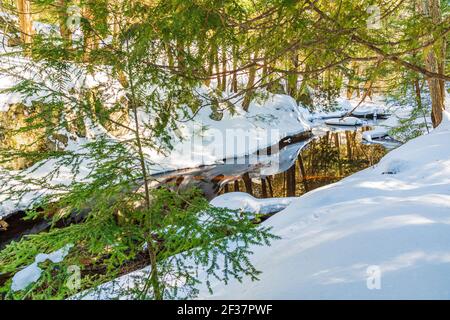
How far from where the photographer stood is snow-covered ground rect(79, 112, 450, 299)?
187 cm

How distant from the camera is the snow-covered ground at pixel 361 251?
1.87 metres

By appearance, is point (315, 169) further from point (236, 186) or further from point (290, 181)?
point (236, 186)

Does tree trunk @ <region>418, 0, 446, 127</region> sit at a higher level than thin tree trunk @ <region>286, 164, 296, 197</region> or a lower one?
higher

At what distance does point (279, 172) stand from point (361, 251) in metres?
9.14

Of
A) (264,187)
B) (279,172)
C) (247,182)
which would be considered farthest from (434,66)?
(247,182)

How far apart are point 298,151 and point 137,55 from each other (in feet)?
41.5

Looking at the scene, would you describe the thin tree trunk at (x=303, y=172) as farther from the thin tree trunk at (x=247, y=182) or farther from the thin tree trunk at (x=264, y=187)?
the thin tree trunk at (x=247, y=182)

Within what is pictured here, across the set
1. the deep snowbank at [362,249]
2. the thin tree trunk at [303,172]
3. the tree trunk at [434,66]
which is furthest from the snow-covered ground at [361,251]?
the thin tree trunk at [303,172]

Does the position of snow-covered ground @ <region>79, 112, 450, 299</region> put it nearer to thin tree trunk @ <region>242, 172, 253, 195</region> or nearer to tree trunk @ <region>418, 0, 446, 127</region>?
tree trunk @ <region>418, 0, 446, 127</region>

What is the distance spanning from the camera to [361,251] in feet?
7.70

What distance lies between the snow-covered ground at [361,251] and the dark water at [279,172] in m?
5.13

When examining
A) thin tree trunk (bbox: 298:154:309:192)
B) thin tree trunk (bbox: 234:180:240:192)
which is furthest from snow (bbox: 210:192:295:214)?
thin tree trunk (bbox: 298:154:309:192)

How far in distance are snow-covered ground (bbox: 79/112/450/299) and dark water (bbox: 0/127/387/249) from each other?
513cm
